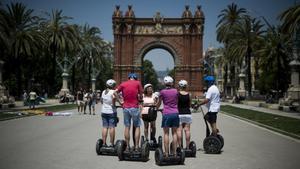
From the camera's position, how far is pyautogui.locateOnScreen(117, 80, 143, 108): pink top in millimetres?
10164

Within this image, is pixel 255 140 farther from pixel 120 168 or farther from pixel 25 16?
pixel 25 16

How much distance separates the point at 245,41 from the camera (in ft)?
174

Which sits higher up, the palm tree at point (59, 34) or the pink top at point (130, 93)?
the palm tree at point (59, 34)

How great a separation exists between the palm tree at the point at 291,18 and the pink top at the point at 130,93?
2325 centimetres

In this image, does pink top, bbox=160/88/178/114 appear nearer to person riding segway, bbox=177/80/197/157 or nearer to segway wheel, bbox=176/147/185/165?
person riding segway, bbox=177/80/197/157

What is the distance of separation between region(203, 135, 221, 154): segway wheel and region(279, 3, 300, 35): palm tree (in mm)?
22048

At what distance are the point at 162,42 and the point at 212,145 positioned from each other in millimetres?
65040

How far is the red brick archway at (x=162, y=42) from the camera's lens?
75.5 meters

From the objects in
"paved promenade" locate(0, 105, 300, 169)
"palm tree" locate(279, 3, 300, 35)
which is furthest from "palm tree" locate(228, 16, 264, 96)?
"paved promenade" locate(0, 105, 300, 169)

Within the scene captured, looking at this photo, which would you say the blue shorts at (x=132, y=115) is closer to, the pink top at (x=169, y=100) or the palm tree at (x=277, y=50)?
the pink top at (x=169, y=100)

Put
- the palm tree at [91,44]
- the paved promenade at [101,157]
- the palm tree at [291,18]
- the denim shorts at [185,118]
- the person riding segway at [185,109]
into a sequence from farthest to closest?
the palm tree at [91,44], the palm tree at [291,18], the denim shorts at [185,118], the person riding segway at [185,109], the paved promenade at [101,157]

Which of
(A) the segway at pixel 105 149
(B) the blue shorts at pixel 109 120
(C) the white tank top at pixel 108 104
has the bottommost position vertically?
(A) the segway at pixel 105 149

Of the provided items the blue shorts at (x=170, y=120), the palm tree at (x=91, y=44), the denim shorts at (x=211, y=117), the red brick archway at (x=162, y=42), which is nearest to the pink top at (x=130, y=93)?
the blue shorts at (x=170, y=120)

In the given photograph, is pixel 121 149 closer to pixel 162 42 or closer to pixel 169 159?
pixel 169 159
